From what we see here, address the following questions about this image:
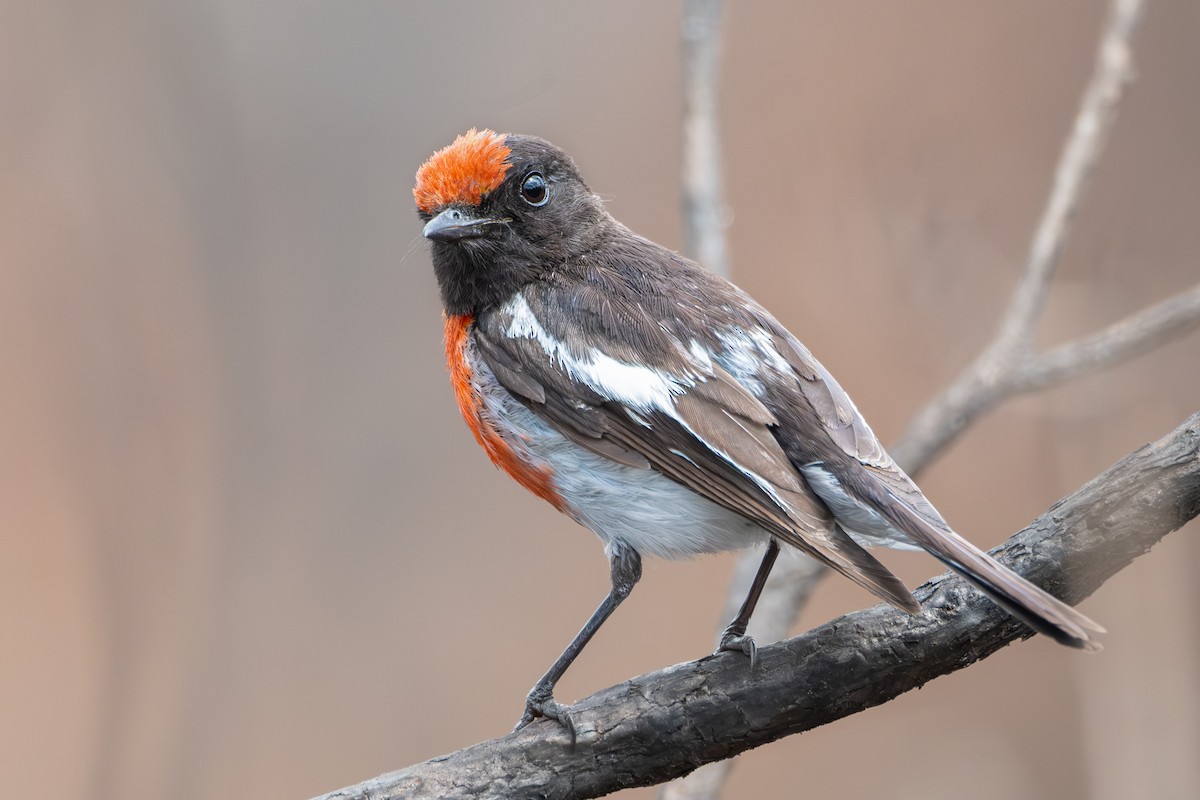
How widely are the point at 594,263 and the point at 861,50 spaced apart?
3425 millimetres

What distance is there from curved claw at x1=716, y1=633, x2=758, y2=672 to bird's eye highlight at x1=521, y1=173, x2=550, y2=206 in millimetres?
1430

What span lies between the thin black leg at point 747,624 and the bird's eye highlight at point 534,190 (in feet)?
4.08

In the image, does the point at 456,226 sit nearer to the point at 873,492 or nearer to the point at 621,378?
the point at 621,378

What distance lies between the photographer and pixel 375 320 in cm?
614

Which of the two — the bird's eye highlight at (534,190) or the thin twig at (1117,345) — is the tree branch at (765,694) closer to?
the thin twig at (1117,345)

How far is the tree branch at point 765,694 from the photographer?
2592 mm

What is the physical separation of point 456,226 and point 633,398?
0.81 m

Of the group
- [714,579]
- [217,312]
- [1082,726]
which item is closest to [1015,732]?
[1082,726]

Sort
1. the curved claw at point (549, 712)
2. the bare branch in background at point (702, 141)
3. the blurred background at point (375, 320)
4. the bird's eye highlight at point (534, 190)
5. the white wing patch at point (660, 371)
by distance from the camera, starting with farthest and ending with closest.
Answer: the blurred background at point (375, 320) → the bare branch in background at point (702, 141) → the bird's eye highlight at point (534, 190) → the white wing patch at point (660, 371) → the curved claw at point (549, 712)

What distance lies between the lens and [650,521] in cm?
300

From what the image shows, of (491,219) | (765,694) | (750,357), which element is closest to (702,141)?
(491,219)

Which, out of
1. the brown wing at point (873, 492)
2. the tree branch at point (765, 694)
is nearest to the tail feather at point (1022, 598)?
the brown wing at point (873, 492)

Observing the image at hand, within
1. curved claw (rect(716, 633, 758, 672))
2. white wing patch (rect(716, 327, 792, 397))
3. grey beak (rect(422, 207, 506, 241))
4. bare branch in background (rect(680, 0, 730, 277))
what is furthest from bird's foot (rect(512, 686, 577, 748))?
bare branch in background (rect(680, 0, 730, 277))

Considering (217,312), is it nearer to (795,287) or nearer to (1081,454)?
(795,287)
